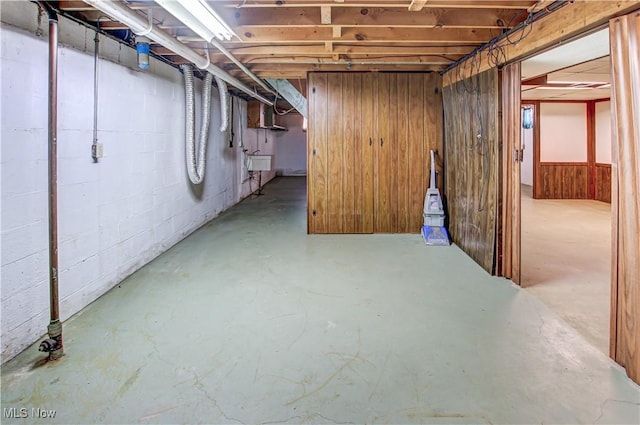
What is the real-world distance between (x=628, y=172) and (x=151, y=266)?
11.9ft

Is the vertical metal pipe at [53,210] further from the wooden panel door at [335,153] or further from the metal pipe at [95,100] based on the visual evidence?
the wooden panel door at [335,153]

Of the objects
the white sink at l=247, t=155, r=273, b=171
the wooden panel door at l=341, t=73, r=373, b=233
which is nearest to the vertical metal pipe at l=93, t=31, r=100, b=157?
the wooden panel door at l=341, t=73, r=373, b=233

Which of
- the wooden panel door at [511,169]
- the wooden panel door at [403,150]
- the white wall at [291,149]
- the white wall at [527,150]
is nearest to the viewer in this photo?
the wooden panel door at [511,169]

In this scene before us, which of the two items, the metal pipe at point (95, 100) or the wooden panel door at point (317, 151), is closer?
the metal pipe at point (95, 100)

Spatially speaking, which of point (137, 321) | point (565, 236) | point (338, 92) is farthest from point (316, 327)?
point (565, 236)

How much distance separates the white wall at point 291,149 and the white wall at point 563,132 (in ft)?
24.9

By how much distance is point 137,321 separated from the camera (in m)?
2.47

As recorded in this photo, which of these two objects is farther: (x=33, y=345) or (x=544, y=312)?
(x=544, y=312)

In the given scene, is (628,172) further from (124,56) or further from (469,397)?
(124,56)

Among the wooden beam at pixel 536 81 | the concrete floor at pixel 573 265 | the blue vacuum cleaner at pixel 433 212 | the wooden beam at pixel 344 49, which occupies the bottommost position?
the concrete floor at pixel 573 265

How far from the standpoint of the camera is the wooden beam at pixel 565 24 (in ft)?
6.31

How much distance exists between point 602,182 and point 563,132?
126 centimetres

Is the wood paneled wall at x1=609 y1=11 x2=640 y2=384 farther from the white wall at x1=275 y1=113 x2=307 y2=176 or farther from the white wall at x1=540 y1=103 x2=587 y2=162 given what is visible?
the white wall at x1=275 y1=113 x2=307 y2=176

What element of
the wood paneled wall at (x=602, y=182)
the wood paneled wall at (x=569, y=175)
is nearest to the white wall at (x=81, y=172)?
the wood paneled wall at (x=569, y=175)
